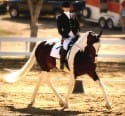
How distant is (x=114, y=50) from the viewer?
2116cm

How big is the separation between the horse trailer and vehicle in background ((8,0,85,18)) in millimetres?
1723

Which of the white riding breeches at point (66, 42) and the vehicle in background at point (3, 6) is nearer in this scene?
the white riding breeches at point (66, 42)

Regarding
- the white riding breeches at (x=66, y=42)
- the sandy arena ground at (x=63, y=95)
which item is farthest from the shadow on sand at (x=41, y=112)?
the white riding breeches at (x=66, y=42)

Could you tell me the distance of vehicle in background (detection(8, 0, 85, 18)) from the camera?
32688 millimetres

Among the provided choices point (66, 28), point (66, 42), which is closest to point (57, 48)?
point (66, 42)

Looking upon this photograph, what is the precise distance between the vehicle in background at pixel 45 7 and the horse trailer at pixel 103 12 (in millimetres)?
1723

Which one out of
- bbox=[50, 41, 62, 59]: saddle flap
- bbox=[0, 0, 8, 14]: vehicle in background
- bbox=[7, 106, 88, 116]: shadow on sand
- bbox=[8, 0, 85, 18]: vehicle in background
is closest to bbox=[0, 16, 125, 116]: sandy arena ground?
bbox=[7, 106, 88, 116]: shadow on sand

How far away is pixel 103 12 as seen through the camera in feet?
98.0

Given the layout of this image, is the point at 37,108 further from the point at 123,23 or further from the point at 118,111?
the point at 123,23

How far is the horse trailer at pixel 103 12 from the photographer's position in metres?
29.0

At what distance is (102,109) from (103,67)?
7.08m

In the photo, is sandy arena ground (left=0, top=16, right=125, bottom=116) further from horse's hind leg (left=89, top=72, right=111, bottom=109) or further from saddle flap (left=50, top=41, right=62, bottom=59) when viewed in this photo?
saddle flap (left=50, top=41, right=62, bottom=59)

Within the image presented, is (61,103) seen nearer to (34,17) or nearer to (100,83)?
(100,83)

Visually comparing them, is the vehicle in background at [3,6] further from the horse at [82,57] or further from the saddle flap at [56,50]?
the saddle flap at [56,50]
